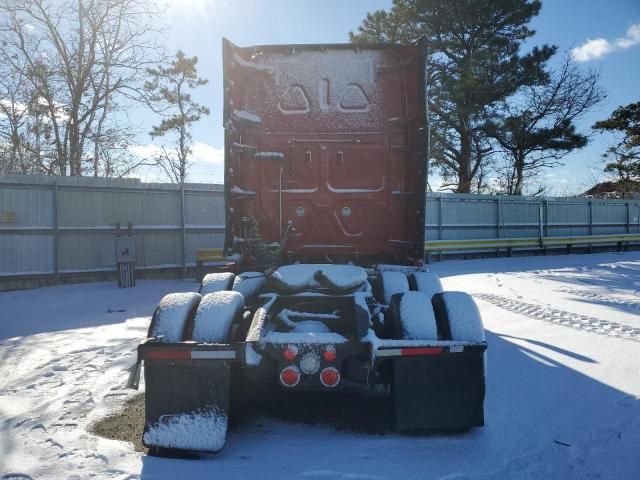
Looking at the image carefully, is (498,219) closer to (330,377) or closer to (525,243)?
(525,243)

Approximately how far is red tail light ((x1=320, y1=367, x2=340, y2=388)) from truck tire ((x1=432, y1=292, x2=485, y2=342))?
808 millimetres

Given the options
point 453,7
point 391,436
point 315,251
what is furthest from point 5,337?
point 453,7

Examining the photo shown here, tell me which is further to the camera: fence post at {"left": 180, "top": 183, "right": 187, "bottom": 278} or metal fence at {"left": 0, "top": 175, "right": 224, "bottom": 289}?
fence post at {"left": 180, "top": 183, "right": 187, "bottom": 278}

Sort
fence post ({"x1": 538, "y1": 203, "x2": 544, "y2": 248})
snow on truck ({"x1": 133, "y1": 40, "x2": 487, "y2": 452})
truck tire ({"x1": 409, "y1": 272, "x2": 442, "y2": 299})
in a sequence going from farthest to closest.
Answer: fence post ({"x1": 538, "y1": 203, "x2": 544, "y2": 248}), truck tire ({"x1": 409, "y1": 272, "x2": 442, "y2": 299}), snow on truck ({"x1": 133, "y1": 40, "x2": 487, "y2": 452})

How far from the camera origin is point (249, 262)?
5680 mm

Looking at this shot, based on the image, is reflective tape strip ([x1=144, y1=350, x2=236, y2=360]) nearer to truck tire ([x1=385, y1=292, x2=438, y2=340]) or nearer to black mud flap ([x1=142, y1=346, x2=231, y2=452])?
black mud flap ([x1=142, y1=346, x2=231, y2=452])

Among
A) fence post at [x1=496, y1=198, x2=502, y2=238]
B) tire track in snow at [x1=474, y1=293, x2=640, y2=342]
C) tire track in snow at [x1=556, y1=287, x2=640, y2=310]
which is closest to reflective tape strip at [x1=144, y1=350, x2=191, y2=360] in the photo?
tire track in snow at [x1=474, y1=293, x2=640, y2=342]

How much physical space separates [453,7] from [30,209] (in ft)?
64.7

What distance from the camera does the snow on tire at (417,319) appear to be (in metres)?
3.51

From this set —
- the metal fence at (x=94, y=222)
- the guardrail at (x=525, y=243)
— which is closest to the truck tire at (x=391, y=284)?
the metal fence at (x=94, y=222)

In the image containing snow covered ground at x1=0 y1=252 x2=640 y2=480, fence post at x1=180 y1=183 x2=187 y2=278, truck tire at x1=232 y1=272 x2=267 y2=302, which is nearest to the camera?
snow covered ground at x1=0 y1=252 x2=640 y2=480

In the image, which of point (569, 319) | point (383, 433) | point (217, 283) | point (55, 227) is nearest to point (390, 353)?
point (383, 433)

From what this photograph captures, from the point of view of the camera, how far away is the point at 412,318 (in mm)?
3582

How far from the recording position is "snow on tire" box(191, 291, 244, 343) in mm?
3492
